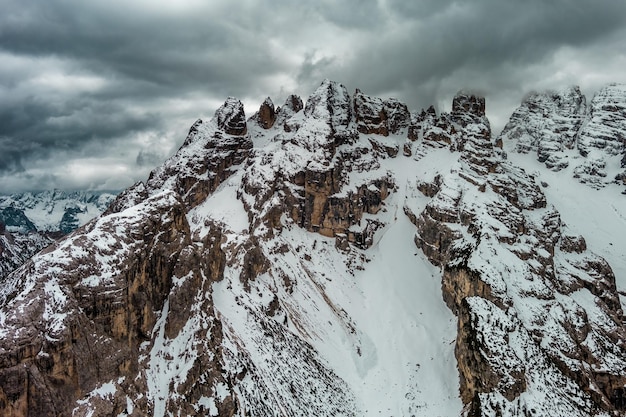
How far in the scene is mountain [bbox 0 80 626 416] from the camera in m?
66.2

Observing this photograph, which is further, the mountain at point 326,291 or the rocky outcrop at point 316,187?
the rocky outcrop at point 316,187

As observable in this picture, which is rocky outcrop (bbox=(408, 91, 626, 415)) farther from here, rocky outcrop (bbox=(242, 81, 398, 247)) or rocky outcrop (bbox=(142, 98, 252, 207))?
rocky outcrop (bbox=(142, 98, 252, 207))

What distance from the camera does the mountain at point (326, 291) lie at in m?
66.2

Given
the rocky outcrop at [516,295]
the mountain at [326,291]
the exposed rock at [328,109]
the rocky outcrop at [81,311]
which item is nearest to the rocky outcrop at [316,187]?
the mountain at [326,291]

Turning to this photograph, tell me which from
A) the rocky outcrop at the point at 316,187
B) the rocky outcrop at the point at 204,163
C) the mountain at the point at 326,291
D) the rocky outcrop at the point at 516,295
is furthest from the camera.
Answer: the rocky outcrop at the point at 204,163

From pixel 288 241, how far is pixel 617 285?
109m

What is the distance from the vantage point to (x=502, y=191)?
159500 mm

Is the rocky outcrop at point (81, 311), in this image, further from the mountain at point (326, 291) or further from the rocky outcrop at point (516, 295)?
the rocky outcrop at point (516, 295)

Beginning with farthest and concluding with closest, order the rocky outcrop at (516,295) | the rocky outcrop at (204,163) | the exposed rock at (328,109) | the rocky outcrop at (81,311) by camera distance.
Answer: the exposed rock at (328,109)
the rocky outcrop at (204,163)
the rocky outcrop at (516,295)
the rocky outcrop at (81,311)

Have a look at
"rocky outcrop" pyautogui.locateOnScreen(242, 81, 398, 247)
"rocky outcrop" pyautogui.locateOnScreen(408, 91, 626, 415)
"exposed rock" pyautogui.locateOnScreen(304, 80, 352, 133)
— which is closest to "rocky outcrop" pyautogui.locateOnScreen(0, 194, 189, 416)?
"rocky outcrop" pyautogui.locateOnScreen(408, 91, 626, 415)

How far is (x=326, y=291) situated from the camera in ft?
454

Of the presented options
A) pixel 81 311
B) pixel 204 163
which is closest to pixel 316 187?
pixel 204 163

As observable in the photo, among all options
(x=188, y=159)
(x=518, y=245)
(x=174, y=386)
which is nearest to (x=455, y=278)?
(x=518, y=245)

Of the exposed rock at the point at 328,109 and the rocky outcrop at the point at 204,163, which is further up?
the exposed rock at the point at 328,109
